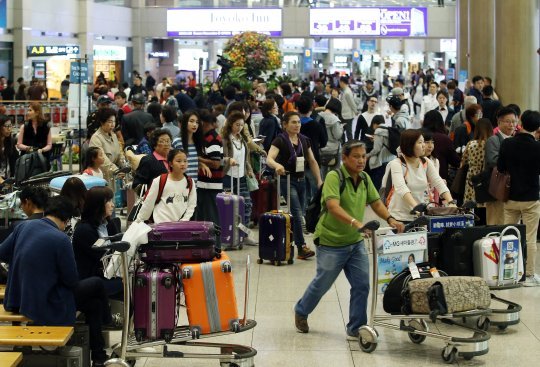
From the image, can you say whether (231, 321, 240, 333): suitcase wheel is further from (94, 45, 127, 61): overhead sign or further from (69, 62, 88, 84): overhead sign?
(94, 45, 127, 61): overhead sign

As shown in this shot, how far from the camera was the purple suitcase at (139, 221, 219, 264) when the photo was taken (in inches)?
268

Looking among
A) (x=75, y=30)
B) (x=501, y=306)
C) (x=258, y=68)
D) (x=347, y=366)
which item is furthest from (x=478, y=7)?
(x=347, y=366)

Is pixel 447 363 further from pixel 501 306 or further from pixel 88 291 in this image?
pixel 88 291

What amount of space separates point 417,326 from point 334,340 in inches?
25.2

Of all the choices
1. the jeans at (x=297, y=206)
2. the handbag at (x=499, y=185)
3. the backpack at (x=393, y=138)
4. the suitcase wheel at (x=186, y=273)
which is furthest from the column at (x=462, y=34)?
the suitcase wheel at (x=186, y=273)

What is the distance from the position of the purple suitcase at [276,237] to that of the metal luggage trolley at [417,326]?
3.20 metres

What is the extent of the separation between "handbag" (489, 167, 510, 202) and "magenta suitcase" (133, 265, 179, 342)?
432 centimetres

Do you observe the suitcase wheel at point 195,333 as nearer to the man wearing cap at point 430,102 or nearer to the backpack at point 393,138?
the backpack at point 393,138

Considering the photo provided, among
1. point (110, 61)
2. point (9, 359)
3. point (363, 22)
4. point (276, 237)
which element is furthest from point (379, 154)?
point (110, 61)

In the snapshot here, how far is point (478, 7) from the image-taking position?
30094 millimetres

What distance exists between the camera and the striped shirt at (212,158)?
36.9 feet

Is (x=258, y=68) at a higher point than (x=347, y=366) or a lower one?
higher

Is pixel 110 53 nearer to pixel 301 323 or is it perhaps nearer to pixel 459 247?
pixel 301 323

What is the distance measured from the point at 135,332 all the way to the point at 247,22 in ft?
103
